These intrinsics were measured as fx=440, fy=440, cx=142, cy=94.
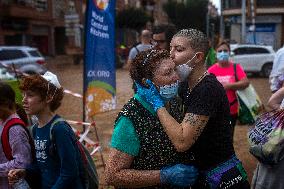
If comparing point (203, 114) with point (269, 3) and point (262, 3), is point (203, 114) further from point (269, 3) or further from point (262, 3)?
point (262, 3)

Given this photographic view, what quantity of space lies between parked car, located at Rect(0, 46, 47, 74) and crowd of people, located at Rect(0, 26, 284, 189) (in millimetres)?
14696

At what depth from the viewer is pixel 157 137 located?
83.5 inches

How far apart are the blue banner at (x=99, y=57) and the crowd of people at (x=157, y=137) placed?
114 inches

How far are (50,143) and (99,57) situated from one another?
329 centimetres

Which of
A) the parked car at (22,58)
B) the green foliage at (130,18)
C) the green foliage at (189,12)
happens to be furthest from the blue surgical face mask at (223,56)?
the green foliage at (189,12)

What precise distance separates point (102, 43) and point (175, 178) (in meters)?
3.86

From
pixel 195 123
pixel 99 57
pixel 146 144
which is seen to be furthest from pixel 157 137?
pixel 99 57

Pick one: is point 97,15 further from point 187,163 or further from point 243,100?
point 187,163

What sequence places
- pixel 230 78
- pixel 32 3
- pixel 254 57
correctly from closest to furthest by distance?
pixel 230 78 < pixel 254 57 < pixel 32 3

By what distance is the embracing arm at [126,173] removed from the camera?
2096mm

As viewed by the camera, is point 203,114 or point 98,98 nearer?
point 203,114

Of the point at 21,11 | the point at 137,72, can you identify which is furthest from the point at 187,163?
the point at 21,11

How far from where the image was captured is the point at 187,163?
2.22 metres

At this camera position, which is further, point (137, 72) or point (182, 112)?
point (182, 112)
